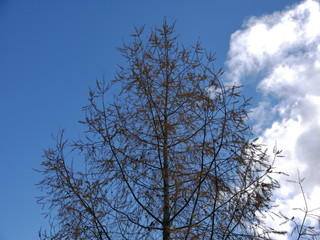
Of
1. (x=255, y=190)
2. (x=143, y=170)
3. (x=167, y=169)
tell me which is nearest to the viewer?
(x=255, y=190)

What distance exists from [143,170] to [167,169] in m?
0.66

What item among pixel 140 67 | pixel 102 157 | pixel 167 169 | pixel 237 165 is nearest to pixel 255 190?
pixel 237 165

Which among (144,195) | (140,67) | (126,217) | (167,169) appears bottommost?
(126,217)

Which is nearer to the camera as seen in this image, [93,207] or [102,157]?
[93,207]

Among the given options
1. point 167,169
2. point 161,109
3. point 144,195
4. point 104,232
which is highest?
point 161,109

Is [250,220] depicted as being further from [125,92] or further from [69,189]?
[125,92]

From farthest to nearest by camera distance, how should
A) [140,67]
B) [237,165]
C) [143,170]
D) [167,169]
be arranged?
[140,67], [143,170], [167,169], [237,165]

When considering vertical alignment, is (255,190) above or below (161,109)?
below

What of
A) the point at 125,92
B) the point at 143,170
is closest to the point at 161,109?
the point at 125,92

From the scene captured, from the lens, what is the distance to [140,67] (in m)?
7.27

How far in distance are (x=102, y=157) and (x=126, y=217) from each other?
4.44 ft

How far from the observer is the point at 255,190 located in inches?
208

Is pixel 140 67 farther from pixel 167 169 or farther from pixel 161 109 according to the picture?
pixel 167 169

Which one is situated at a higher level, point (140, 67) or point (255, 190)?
point (140, 67)
